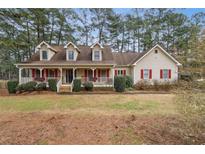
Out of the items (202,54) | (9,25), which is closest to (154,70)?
(202,54)

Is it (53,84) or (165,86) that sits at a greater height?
(53,84)

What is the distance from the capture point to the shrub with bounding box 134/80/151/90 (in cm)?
1617

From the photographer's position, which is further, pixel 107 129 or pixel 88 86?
pixel 88 86

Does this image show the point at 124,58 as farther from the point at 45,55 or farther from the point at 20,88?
the point at 20,88

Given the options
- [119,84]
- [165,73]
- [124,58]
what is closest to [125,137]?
[119,84]

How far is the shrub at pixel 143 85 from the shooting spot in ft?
53.1

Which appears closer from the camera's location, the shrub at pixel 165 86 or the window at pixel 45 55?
the shrub at pixel 165 86

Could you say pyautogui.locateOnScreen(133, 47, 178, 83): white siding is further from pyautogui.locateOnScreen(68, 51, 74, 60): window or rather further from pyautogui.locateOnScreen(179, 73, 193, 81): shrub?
pyautogui.locateOnScreen(179, 73, 193, 81): shrub

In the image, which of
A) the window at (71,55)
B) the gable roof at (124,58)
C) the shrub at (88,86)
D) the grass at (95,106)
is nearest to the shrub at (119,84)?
the shrub at (88,86)

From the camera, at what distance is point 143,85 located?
53.2 ft

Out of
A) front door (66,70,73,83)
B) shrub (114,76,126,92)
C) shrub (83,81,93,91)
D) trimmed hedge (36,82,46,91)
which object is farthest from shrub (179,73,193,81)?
front door (66,70,73,83)

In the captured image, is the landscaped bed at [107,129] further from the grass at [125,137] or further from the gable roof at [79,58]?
the gable roof at [79,58]

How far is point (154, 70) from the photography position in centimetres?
1727

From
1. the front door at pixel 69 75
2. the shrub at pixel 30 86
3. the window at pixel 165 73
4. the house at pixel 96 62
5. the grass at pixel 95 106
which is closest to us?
the grass at pixel 95 106
